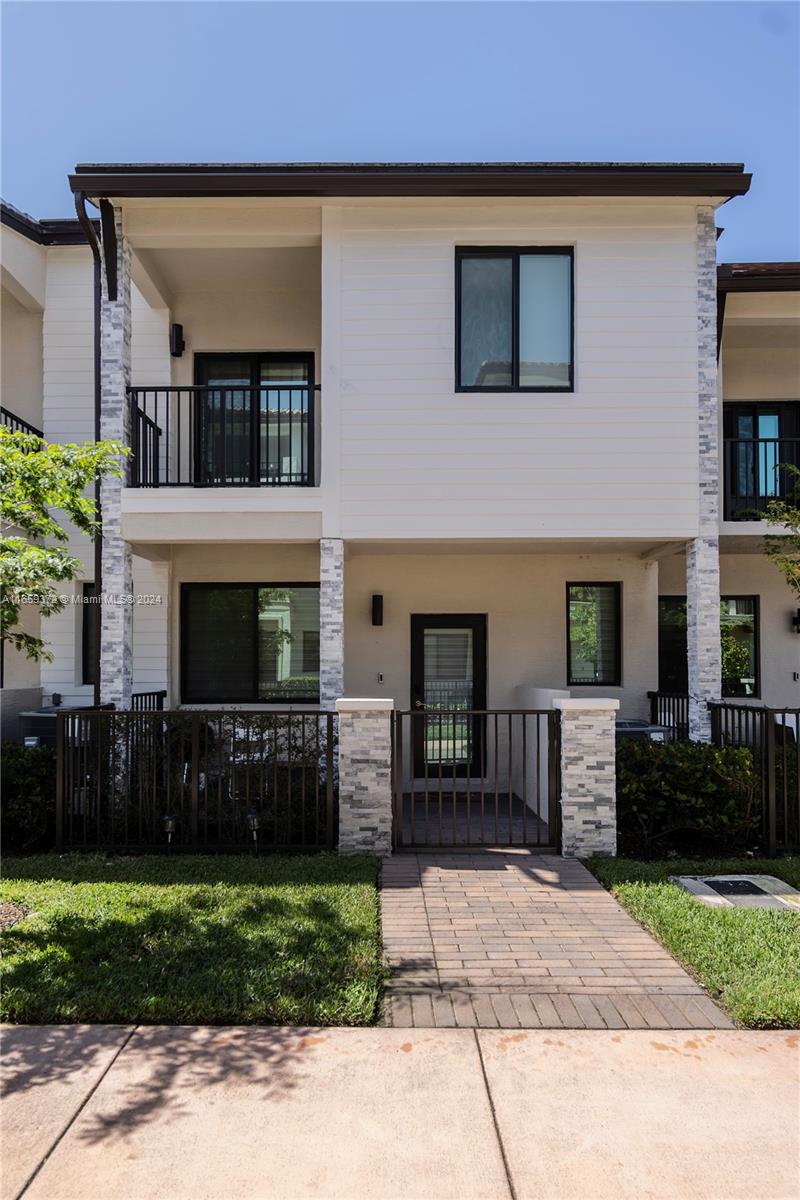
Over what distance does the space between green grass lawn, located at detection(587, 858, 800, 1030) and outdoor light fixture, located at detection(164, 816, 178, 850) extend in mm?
Answer: 4000

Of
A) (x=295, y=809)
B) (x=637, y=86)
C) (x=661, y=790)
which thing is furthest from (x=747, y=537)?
(x=295, y=809)

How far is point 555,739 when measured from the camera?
7152mm

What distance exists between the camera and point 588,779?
6930 mm

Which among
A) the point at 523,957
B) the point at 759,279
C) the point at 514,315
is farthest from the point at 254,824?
the point at 759,279

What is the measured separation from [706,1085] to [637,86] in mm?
10380

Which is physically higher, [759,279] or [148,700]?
[759,279]

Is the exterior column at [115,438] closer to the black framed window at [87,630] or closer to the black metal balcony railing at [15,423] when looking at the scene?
the black metal balcony railing at [15,423]

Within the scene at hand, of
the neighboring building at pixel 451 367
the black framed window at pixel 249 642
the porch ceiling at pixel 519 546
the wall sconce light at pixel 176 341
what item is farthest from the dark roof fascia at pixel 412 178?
the black framed window at pixel 249 642

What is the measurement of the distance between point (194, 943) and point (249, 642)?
225 inches

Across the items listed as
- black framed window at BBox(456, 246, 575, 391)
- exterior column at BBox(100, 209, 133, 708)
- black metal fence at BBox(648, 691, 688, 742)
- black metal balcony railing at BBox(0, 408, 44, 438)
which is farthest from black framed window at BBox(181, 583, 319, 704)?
black metal fence at BBox(648, 691, 688, 742)

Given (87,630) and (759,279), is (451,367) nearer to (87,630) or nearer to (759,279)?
(759,279)

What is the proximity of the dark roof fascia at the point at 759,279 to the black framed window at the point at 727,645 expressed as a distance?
4.23 meters

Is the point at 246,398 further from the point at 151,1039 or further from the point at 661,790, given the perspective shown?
the point at 151,1039

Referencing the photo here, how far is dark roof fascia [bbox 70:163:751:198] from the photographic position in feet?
25.8
